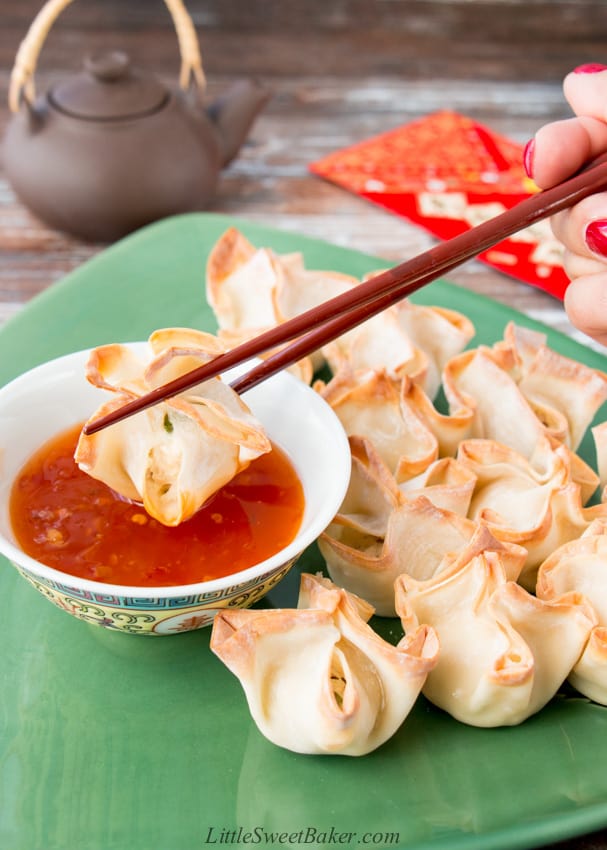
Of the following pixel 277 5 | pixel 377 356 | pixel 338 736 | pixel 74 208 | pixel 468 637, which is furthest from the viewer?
pixel 277 5

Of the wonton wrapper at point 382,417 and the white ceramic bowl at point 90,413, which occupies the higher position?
the white ceramic bowl at point 90,413

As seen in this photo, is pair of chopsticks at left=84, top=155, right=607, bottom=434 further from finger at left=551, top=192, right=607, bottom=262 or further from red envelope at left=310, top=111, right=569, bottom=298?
red envelope at left=310, top=111, right=569, bottom=298

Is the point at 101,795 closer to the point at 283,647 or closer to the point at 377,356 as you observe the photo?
the point at 283,647

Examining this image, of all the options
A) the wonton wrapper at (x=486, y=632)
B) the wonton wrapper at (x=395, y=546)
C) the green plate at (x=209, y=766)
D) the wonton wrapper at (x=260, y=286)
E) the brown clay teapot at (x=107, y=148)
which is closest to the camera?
the green plate at (x=209, y=766)

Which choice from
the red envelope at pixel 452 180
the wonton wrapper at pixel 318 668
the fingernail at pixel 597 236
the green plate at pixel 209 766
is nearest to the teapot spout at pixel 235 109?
the red envelope at pixel 452 180

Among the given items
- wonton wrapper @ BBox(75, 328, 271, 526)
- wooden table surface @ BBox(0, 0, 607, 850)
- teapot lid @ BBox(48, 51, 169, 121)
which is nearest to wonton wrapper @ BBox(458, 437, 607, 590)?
wonton wrapper @ BBox(75, 328, 271, 526)

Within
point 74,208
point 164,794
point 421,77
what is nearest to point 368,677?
point 164,794

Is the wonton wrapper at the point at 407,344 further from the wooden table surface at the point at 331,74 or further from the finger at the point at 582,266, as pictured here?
the wooden table surface at the point at 331,74
